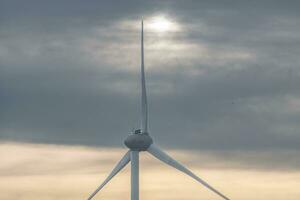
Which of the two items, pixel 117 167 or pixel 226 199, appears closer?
pixel 226 199

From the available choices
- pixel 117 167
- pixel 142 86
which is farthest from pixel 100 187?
pixel 142 86

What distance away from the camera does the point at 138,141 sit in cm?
17950

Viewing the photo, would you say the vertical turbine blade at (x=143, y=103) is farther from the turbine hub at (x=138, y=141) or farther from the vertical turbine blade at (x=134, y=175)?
the vertical turbine blade at (x=134, y=175)

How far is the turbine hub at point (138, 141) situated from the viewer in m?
180

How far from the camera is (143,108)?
584 feet

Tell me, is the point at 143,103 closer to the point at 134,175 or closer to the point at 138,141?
the point at 138,141

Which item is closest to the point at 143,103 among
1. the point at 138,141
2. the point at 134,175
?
the point at 138,141

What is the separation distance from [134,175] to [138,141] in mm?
10247

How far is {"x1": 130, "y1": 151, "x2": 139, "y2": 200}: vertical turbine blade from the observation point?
184m

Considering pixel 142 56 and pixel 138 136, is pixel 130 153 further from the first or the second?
pixel 142 56

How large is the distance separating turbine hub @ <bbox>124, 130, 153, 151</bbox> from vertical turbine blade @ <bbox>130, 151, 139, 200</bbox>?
10.8 feet

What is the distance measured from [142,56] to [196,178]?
28.4 meters

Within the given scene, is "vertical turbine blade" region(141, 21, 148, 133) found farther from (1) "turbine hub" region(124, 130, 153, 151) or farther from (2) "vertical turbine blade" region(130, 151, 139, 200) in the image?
(2) "vertical turbine blade" region(130, 151, 139, 200)

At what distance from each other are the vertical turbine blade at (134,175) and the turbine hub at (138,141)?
3298 mm
